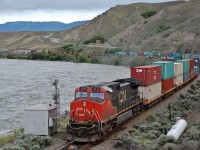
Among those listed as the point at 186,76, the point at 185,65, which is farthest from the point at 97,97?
the point at 186,76

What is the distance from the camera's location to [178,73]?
143 ft

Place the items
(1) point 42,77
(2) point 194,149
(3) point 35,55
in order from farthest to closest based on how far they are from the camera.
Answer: (3) point 35,55, (1) point 42,77, (2) point 194,149

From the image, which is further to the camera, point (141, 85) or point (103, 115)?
point (141, 85)

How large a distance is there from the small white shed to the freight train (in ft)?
5.67

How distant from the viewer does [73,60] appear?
404 ft

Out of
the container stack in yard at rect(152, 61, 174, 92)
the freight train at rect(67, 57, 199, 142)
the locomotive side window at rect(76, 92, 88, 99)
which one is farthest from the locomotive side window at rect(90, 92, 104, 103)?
the container stack in yard at rect(152, 61, 174, 92)

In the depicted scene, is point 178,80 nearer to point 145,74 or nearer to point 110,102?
point 145,74

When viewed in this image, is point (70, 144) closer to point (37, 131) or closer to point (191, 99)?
point (37, 131)

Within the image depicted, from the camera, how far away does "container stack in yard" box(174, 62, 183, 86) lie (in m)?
42.2

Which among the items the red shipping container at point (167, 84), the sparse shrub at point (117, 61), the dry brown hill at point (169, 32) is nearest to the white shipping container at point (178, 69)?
the red shipping container at point (167, 84)

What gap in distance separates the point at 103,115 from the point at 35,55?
113337 millimetres

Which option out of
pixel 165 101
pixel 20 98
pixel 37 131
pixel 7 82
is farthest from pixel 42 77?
pixel 37 131

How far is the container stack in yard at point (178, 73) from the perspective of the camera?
42225 millimetres

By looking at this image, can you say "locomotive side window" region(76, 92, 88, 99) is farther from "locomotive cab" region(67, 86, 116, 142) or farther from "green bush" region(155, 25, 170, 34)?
"green bush" region(155, 25, 170, 34)
